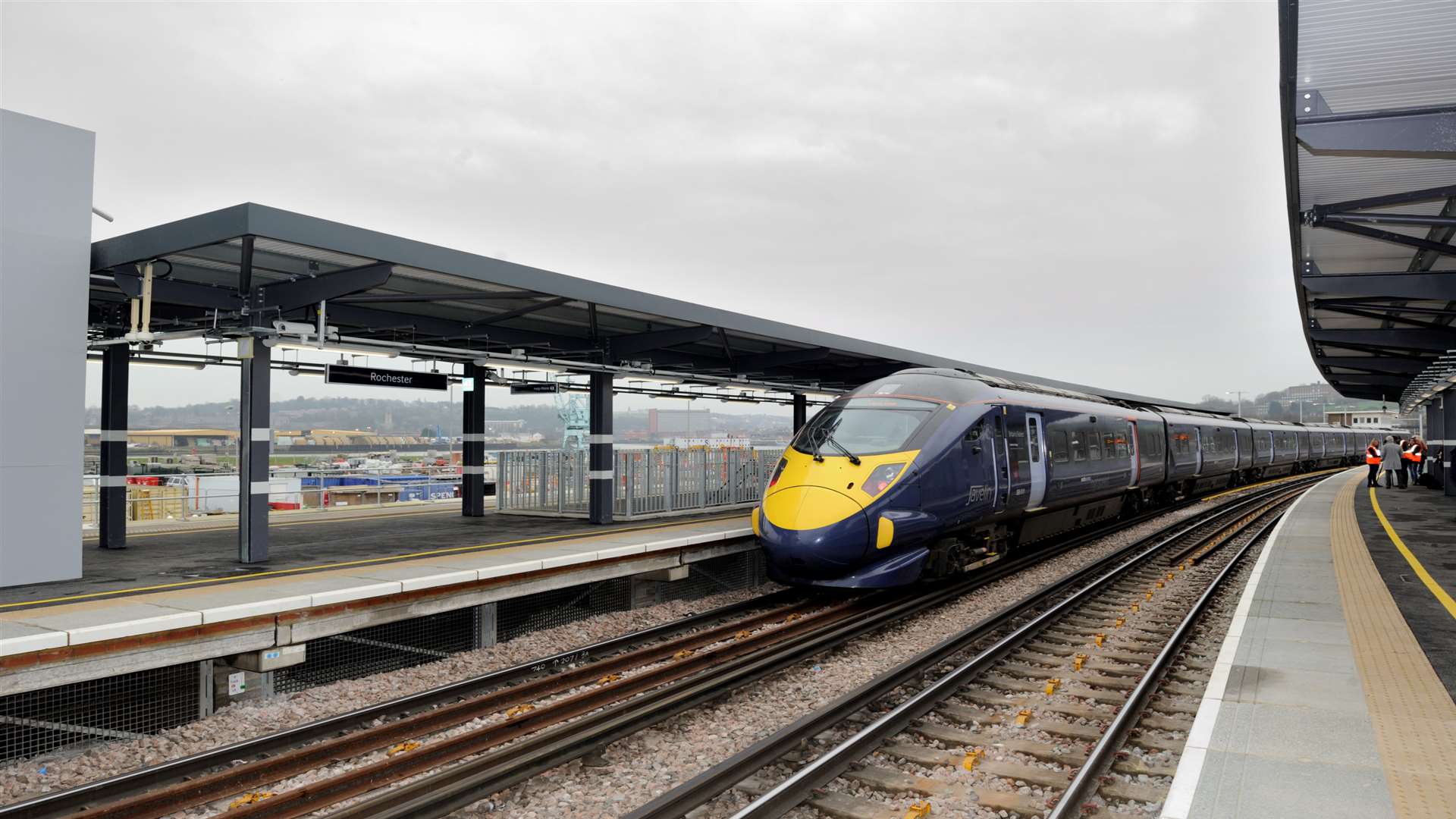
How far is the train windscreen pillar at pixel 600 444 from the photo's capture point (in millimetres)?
16406

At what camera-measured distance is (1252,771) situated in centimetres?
502

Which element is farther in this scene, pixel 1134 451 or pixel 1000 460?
pixel 1134 451

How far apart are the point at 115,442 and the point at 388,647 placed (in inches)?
237

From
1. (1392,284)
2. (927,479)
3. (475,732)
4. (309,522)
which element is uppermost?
(1392,284)

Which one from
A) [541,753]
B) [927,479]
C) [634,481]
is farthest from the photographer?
[634,481]

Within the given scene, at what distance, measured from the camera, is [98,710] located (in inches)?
297

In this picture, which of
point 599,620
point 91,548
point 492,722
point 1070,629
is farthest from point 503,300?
point 1070,629

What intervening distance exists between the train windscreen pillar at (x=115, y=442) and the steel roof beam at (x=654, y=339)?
25.4ft

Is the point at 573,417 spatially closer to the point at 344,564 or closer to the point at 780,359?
the point at 780,359

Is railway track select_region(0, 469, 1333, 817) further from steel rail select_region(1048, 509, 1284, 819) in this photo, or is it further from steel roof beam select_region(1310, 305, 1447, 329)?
steel roof beam select_region(1310, 305, 1447, 329)

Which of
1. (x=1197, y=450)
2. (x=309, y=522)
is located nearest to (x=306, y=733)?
(x=309, y=522)

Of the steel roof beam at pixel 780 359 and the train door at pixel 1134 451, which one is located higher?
the steel roof beam at pixel 780 359

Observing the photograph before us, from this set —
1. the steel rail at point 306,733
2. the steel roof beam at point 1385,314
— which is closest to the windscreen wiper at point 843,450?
the steel rail at point 306,733

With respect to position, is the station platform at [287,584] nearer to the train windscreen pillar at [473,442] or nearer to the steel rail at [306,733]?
the steel rail at [306,733]
